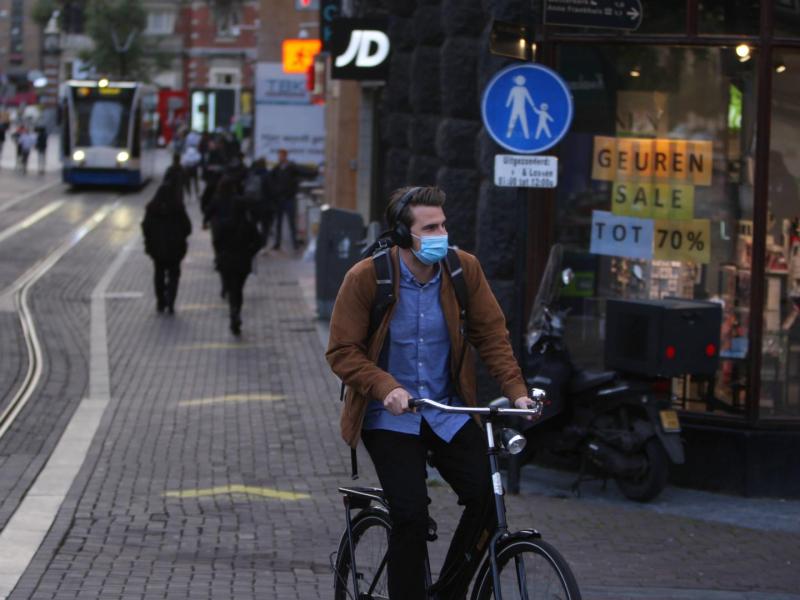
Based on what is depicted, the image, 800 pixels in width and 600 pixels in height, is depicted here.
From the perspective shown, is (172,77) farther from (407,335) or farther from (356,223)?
(407,335)

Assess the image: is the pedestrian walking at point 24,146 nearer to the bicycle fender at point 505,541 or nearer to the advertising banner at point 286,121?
the advertising banner at point 286,121

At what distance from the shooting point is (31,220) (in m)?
34.5

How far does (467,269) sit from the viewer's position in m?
5.55

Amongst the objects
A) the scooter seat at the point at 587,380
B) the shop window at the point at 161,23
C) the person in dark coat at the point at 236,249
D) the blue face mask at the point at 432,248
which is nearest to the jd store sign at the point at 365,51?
the person in dark coat at the point at 236,249

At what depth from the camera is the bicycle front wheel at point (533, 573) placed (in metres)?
4.96

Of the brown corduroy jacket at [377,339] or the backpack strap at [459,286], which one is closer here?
the brown corduroy jacket at [377,339]

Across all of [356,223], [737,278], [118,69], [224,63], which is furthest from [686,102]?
[224,63]

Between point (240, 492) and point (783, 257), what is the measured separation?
357cm

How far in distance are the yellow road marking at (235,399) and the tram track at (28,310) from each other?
1.29m

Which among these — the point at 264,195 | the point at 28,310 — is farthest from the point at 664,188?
the point at 264,195

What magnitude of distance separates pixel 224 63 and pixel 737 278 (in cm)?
8591

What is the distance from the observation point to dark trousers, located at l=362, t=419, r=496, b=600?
17.6 feet

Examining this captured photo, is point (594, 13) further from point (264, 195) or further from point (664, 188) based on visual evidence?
point (264, 195)

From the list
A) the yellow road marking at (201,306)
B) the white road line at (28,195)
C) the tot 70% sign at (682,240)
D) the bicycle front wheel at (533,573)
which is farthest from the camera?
the white road line at (28,195)
